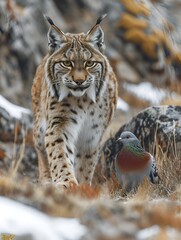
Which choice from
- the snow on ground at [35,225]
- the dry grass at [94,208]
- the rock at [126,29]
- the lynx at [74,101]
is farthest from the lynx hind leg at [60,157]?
the rock at [126,29]

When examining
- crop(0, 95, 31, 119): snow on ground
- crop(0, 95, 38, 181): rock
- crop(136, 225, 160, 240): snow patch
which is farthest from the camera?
crop(0, 95, 31, 119): snow on ground

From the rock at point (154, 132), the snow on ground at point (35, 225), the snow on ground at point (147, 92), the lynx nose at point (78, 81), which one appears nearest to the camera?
the snow on ground at point (35, 225)

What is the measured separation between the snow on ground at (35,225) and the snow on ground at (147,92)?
39.6 ft

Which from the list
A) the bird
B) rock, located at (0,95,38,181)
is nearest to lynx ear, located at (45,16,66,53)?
the bird

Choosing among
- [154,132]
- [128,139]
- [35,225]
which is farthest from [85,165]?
[35,225]

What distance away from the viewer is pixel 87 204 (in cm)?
543

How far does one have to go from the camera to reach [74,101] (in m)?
9.16

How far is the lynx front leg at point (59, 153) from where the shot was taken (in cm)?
880

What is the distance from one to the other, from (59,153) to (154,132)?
6.40 ft

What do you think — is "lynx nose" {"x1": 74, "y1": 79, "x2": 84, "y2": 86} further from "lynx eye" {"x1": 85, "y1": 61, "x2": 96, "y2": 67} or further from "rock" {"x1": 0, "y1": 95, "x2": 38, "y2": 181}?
"rock" {"x1": 0, "y1": 95, "x2": 38, "y2": 181}

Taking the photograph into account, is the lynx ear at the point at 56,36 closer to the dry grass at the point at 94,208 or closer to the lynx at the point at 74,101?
the lynx at the point at 74,101

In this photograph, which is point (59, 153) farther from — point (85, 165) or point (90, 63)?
point (90, 63)

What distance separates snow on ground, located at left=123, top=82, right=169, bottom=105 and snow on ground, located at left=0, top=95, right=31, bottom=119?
11.7ft

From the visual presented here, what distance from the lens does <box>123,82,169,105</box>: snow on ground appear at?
17781 mm
